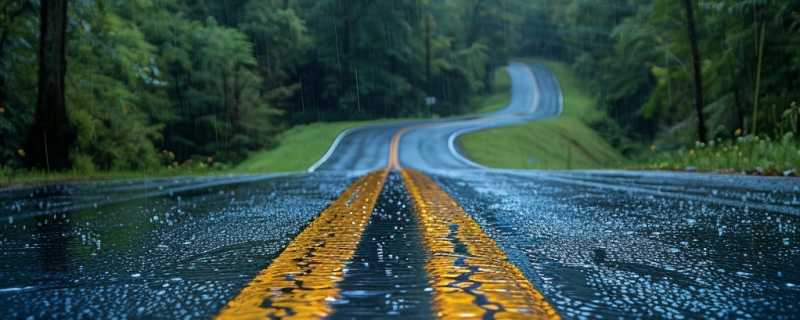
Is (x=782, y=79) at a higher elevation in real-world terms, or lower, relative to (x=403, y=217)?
higher

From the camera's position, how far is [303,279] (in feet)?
7.84

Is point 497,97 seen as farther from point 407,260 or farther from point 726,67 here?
point 407,260

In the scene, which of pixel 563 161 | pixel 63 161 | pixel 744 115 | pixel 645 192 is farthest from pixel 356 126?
pixel 645 192

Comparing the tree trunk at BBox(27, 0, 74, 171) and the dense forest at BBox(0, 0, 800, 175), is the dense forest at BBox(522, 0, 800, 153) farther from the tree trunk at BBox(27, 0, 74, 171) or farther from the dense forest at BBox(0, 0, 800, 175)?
the tree trunk at BBox(27, 0, 74, 171)

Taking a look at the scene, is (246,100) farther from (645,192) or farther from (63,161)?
(645,192)

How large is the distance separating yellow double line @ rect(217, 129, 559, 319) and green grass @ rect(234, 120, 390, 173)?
2817cm

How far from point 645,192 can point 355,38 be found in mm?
63604

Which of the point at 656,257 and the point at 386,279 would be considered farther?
the point at 656,257

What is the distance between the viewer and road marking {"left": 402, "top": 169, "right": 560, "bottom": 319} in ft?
6.14

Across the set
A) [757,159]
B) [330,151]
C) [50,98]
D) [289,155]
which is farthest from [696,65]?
[50,98]

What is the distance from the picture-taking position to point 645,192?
780 cm

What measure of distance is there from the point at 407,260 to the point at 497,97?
302 ft

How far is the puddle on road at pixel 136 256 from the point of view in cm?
215

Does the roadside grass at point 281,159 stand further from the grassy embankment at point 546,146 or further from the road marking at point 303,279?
the road marking at point 303,279
